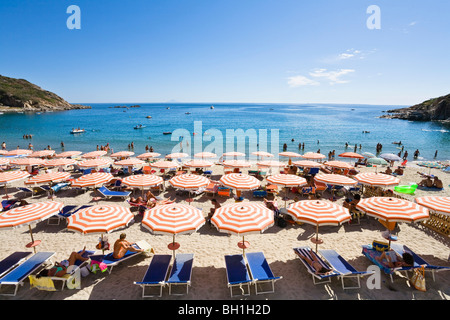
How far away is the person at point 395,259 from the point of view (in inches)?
251

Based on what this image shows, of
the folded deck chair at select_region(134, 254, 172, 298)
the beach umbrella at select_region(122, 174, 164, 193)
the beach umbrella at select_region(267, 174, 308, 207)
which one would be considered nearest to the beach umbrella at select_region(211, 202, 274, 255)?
the folded deck chair at select_region(134, 254, 172, 298)

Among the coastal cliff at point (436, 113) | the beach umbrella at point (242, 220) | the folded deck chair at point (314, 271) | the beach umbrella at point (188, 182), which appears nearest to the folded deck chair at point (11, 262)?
the beach umbrella at point (188, 182)

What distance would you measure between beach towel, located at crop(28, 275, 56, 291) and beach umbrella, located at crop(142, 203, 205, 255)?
8.80 ft

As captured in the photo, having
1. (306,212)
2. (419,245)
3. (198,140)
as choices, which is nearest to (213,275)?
(306,212)

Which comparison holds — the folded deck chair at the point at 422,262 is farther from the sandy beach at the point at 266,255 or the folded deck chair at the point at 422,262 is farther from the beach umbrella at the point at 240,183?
the beach umbrella at the point at 240,183

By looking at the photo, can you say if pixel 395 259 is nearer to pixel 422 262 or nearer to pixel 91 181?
pixel 422 262

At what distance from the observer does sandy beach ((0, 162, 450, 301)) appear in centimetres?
598

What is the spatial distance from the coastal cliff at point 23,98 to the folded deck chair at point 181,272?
142957 millimetres

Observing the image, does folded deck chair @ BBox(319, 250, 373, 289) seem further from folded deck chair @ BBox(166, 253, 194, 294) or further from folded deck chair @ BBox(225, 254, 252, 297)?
folded deck chair @ BBox(166, 253, 194, 294)

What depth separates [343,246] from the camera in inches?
332

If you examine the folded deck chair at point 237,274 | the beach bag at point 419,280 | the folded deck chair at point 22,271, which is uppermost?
the folded deck chair at point 22,271
